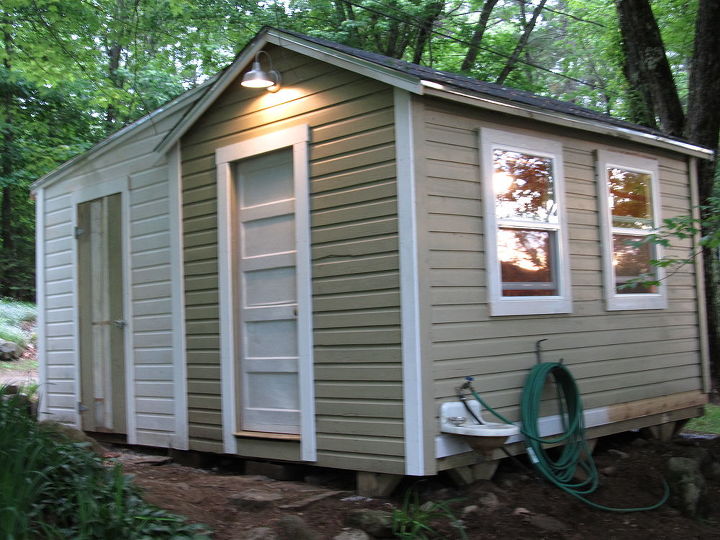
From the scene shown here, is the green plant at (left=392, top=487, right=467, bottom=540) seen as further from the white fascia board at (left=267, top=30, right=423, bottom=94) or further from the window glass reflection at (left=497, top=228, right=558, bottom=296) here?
the white fascia board at (left=267, top=30, right=423, bottom=94)

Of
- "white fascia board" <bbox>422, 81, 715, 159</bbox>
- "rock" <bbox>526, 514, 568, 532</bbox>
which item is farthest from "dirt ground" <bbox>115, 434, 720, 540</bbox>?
"white fascia board" <bbox>422, 81, 715, 159</bbox>

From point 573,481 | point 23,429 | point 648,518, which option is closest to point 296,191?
point 23,429

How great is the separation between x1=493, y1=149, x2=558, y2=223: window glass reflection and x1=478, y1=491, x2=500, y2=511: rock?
201cm

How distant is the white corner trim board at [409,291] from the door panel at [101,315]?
138 inches

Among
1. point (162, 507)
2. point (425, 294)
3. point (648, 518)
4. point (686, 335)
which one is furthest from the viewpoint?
point (686, 335)

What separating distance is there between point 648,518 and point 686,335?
8.86ft

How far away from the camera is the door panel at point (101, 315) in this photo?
712 centimetres

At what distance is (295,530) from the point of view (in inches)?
162

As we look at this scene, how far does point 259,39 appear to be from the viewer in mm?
5762

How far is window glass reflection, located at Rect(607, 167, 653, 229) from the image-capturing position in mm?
6602

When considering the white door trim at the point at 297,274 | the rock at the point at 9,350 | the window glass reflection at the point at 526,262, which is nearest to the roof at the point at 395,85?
the white door trim at the point at 297,274

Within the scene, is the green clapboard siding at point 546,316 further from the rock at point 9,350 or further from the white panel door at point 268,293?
the rock at point 9,350

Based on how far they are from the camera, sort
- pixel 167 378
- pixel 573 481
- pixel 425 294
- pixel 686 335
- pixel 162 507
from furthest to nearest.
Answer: pixel 686 335, pixel 167 378, pixel 573 481, pixel 425 294, pixel 162 507

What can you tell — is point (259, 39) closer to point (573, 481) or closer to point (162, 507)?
point (162, 507)
